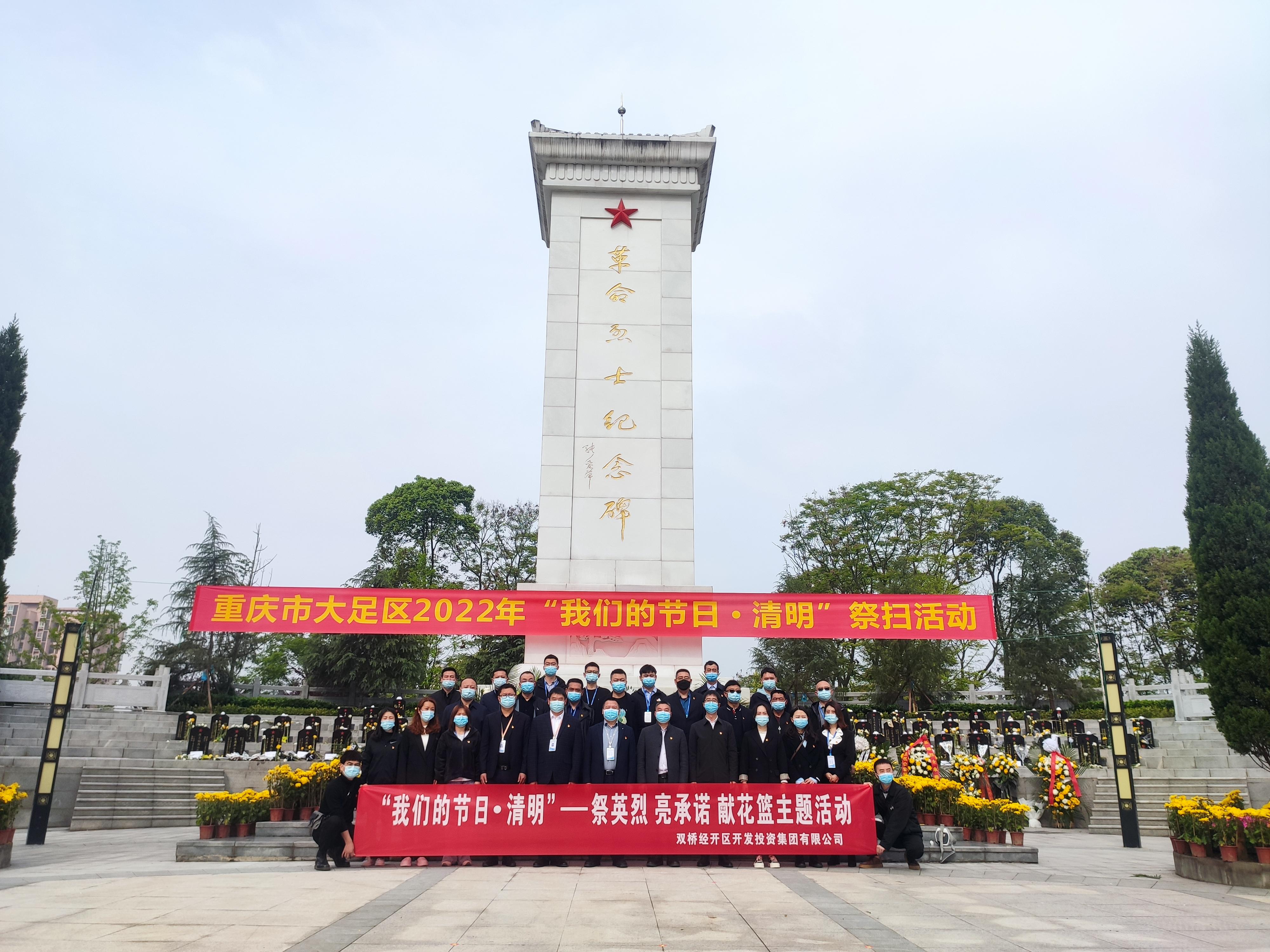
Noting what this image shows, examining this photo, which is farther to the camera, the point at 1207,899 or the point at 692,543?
the point at 692,543

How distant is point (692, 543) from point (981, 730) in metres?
6.28

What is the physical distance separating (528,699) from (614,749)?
127 cm

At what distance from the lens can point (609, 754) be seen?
7543mm

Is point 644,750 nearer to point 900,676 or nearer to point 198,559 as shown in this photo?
point 900,676

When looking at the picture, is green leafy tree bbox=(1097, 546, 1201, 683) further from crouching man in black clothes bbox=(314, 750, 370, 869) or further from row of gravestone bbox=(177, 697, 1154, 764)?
crouching man in black clothes bbox=(314, 750, 370, 869)

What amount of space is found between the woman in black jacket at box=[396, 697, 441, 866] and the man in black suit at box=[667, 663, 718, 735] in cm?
223

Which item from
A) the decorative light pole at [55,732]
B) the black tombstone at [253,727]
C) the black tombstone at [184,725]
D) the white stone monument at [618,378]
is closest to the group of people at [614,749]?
the white stone monument at [618,378]

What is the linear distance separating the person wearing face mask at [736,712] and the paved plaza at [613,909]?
1424 millimetres

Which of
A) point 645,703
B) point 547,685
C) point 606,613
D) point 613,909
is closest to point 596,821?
point 645,703

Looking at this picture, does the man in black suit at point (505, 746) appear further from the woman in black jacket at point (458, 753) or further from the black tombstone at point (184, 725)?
the black tombstone at point (184, 725)

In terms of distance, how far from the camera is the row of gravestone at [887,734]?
13.7 metres

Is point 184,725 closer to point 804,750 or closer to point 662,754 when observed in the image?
point 662,754

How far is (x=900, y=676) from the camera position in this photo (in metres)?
22.5

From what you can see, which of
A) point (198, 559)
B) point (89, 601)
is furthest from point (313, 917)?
point (89, 601)
